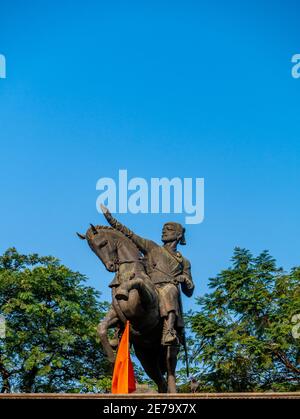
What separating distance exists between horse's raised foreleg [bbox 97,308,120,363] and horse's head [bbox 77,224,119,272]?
2.92 ft

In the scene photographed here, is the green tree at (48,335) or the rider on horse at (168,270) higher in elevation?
the green tree at (48,335)

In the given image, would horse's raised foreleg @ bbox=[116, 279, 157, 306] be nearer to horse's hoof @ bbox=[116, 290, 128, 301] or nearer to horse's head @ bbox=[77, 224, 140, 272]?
horse's hoof @ bbox=[116, 290, 128, 301]

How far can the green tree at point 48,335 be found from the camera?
35656mm

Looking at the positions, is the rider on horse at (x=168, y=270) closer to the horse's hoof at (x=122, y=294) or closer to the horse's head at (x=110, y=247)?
the horse's head at (x=110, y=247)

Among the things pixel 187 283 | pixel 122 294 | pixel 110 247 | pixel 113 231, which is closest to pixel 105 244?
pixel 110 247

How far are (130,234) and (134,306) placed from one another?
1.81m

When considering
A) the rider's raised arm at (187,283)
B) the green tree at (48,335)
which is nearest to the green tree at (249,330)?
the green tree at (48,335)

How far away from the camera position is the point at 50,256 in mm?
39625

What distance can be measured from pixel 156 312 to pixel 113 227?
1930 mm

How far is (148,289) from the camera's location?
18.8 metres

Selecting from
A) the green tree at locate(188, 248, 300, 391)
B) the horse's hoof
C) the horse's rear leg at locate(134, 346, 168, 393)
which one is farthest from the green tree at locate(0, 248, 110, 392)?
the horse's hoof

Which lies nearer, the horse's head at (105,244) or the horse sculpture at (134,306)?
the horse sculpture at (134,306)

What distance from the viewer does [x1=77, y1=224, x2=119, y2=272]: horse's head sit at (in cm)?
1942

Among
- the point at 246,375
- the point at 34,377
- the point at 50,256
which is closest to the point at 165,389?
the point at 246,375
